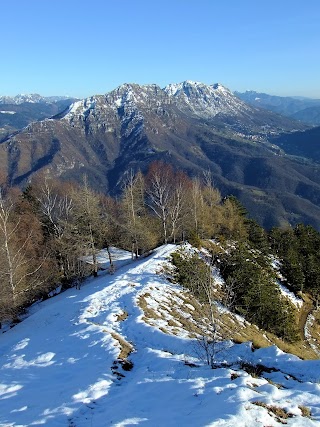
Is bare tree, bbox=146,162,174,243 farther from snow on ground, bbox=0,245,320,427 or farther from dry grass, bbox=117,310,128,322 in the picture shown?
snow on ground, bbox=0,245,320,427

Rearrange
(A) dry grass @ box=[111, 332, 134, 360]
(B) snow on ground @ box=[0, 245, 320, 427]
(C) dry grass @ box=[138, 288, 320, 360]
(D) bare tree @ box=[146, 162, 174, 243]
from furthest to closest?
(D) bare tree @ box=[146, 162, 174, 243], (C) dry grass @ box=[138, 288, 320, 360], (A) dry grass @ box=[111, 332, 134, 360], (B) snow on ground @ box=[0, 245, 320, 427]

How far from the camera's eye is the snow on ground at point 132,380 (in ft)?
35.2

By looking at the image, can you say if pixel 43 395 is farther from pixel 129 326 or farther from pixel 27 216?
pixel 27 216

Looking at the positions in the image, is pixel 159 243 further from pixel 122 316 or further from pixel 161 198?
Result: pixel 122 316

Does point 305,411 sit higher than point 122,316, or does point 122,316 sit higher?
point 305,411

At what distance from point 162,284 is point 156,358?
550 inches

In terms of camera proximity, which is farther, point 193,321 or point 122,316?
point 193,321

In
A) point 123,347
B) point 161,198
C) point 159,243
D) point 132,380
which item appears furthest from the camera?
point 159,243

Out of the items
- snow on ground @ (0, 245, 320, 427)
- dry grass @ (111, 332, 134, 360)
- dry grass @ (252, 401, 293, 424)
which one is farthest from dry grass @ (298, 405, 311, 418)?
dry grass @ (111, 332, 134, 360)

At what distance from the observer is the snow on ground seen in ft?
35.2

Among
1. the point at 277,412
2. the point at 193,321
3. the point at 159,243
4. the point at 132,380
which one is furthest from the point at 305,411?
the point at 159,243

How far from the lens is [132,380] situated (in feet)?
45.2

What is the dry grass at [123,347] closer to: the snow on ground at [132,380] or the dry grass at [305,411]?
the snow on ground at [132,380]

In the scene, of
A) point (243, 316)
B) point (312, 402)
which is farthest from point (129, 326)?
point (243, 316)
